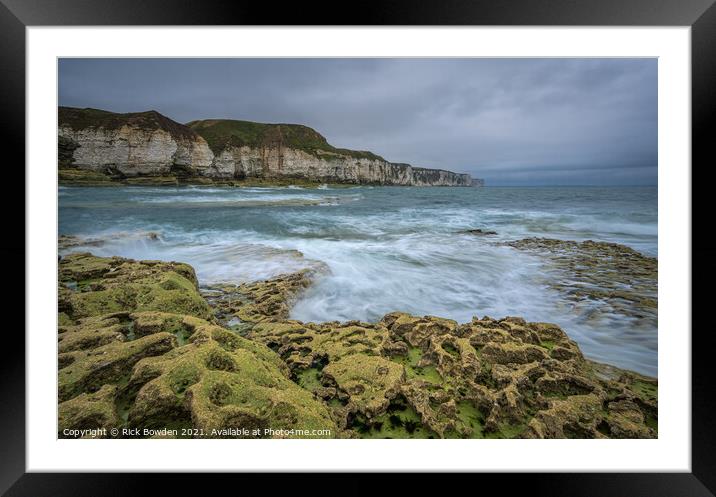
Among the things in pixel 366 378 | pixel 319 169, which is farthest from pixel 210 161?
pixel 366 378

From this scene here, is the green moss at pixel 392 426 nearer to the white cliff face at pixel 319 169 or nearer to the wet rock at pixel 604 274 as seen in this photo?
the wet rock at pixel 604 274

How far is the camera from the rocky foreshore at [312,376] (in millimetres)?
1324

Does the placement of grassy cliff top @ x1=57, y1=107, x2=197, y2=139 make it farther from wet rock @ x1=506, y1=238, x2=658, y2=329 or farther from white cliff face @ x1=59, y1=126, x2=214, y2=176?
wet rock @ x1=506, y1=238, x2=658, y2=329

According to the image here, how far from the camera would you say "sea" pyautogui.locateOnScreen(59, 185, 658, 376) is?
6.29ft

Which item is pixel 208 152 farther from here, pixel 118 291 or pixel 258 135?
pixel 118 291

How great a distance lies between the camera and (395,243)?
2799mm

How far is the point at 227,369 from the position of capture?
1438 mm

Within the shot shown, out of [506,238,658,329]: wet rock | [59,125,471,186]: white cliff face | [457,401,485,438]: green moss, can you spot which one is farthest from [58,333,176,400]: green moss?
[506,238,658,329]: wet rock

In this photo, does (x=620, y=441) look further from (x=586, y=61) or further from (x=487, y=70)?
(x=487, y=70)

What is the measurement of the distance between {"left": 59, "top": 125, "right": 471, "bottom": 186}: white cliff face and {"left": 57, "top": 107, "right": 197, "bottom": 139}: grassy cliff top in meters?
0.04

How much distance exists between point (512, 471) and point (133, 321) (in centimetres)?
231

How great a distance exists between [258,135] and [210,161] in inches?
27.3
